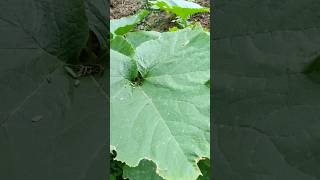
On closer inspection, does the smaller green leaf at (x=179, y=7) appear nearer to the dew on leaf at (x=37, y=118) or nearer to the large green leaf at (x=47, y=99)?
the large green leaf at (x=47, y=99)

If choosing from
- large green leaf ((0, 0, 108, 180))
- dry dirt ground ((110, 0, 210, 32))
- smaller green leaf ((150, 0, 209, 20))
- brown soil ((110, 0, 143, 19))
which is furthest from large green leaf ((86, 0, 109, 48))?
brown soil ((110, 0, 143, 19))

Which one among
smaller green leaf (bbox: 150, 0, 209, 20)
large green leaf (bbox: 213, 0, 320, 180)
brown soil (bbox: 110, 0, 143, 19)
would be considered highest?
large green leaf (bbox: 213, 0, 320, 180)

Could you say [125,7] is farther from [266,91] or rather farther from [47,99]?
[266,91]

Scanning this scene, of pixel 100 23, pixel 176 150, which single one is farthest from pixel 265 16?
pixel 100 23

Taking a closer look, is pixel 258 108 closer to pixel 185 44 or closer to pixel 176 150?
pixel 176 150

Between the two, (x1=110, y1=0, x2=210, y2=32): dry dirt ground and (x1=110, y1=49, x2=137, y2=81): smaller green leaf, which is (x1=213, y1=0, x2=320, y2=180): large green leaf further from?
(x1=110, y1=0, x2=210, y2=32): dry dirt ground

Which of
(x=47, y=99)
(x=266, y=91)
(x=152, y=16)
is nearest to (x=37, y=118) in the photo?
(x=47, y=99)
